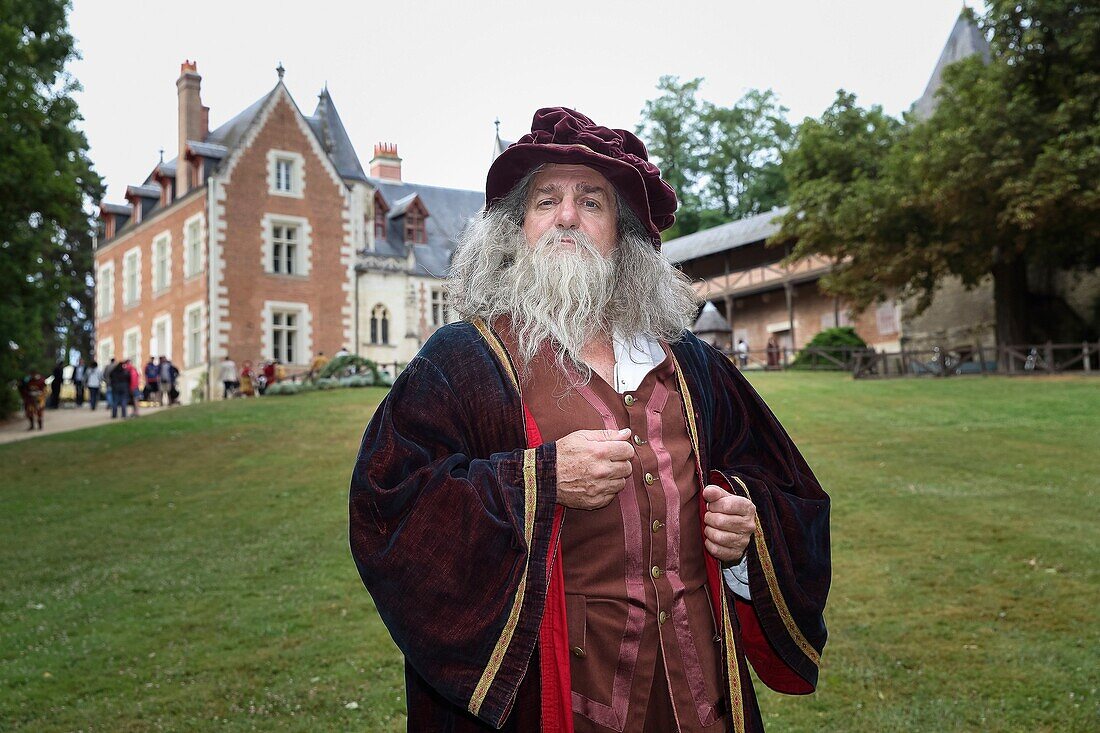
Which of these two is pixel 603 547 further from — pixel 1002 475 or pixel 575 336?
pixel 1002 475

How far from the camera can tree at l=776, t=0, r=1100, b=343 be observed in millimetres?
20688

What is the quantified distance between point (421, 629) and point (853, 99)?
28.2m

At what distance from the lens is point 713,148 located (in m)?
50.0

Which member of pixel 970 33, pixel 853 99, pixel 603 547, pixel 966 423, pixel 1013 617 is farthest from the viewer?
pixel 970 33

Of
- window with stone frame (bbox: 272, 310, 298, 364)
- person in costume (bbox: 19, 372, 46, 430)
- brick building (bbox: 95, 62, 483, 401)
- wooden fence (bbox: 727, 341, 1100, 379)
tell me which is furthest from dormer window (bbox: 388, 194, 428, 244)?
person in costume (bbox: 19, 372, 46, 430)

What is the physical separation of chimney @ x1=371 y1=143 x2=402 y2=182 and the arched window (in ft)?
32.8

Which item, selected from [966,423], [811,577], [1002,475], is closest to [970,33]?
[966,423]

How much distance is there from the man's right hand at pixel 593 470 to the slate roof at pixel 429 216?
116 feet

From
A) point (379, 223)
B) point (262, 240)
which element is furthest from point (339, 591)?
point (379, 223)

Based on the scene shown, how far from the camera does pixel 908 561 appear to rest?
7.88 metres

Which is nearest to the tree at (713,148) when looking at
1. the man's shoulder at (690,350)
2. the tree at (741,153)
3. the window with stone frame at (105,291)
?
the tree at (741,153)

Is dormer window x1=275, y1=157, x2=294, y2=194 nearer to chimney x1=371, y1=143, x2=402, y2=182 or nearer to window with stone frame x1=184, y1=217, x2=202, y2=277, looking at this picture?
window with stone frame x1=184, y1=217, x2=202, y2=277

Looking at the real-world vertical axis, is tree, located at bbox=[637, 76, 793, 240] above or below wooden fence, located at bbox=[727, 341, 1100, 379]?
above

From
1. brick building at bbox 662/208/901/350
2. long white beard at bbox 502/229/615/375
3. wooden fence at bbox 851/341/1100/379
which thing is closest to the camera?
long white beard at bbox 502/229/615/375
